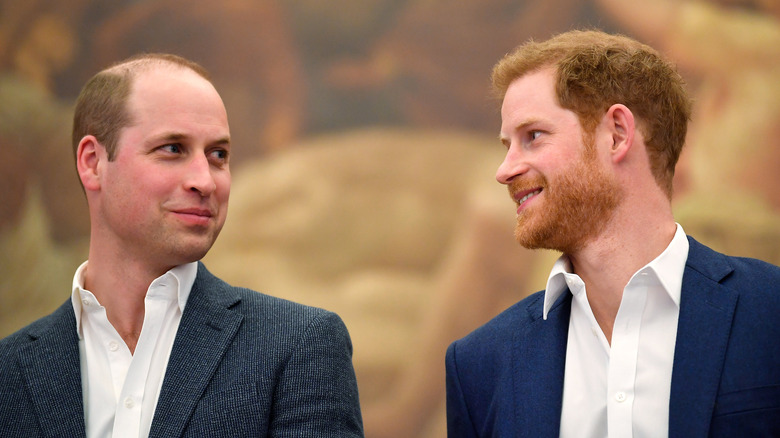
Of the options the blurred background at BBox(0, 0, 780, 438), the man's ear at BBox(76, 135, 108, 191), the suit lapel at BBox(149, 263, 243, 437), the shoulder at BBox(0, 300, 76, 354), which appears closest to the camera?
the suit lapel at BBox(149, 263, 243, 437)

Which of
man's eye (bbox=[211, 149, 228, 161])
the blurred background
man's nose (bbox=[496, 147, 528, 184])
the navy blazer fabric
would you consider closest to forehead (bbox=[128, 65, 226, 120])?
man's eye (bbox=[211, 149, 228, 161])

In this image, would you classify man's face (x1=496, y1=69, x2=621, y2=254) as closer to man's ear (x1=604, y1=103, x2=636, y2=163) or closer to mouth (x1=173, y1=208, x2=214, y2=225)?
man's ear (x1=604, y1=103, x2=636, y2=163)

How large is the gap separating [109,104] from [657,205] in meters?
1.80

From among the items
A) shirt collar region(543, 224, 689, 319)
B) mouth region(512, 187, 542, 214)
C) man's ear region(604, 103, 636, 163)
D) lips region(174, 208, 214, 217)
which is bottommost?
shirt collar region(543, 224, 689, 319)

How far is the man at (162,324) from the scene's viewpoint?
7.61ft

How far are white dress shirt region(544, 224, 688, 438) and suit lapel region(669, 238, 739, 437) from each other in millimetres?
40

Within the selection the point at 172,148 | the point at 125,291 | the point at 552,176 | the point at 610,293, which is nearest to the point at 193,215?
the point at 172,148

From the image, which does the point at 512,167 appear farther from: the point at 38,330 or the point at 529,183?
the point at 38,330

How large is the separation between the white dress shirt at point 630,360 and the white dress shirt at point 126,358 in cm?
123

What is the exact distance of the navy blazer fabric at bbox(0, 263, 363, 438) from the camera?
2.29 meters

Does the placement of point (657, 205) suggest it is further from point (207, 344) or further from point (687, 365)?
point (207, 344)

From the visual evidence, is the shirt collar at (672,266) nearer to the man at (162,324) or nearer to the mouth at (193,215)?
the man at (162,324)

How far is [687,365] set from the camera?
2.21m

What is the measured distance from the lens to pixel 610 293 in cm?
244
